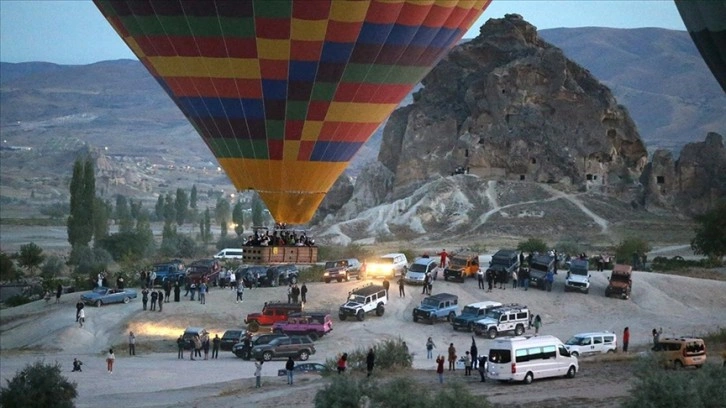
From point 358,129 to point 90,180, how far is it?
39.9 metres

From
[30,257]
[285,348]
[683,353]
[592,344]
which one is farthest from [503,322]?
[30,257]

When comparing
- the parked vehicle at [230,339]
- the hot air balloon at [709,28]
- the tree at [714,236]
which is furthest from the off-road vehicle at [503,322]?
the hot air balloon at [709,28]

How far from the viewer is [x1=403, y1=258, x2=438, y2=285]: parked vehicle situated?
3828 cm

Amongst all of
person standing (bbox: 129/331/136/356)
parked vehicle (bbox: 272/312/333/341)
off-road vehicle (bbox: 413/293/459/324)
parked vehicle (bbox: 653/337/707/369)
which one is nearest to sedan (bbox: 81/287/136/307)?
person standing (bbox: 129/331/136/356)

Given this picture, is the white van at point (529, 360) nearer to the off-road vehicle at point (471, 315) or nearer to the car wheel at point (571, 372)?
the car wheel at point (571, 372)

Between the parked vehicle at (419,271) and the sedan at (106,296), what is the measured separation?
28.5ft

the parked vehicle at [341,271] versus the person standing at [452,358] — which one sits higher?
the parked vehicle at [341,271]

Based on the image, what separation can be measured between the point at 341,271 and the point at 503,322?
854 centimetres

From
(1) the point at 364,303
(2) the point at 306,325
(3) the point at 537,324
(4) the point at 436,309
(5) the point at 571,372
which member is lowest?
(5) the point at 571,372

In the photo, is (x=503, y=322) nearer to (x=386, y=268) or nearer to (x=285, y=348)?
(x=285, y=348)

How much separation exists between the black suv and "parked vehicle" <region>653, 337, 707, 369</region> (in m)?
8.94

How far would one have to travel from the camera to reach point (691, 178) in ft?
215

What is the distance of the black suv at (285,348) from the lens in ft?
99.2

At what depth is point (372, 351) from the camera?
87.4ft
